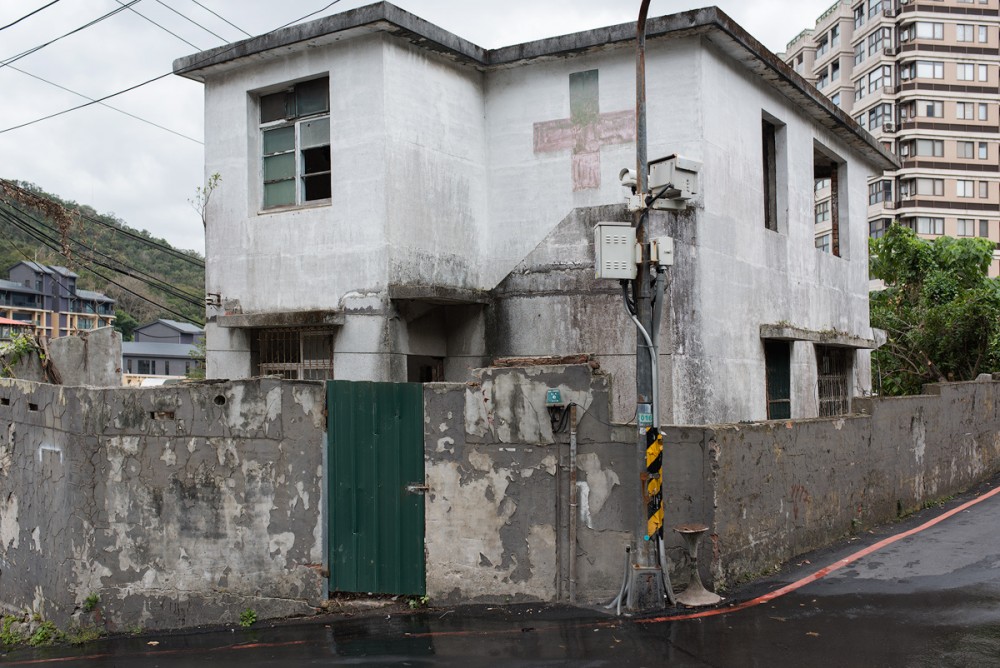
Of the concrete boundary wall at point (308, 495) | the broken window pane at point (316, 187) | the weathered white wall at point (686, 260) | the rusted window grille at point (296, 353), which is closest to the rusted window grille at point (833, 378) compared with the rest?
the weathered white wall at point (686, 260)

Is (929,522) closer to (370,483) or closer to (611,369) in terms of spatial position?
(611,369)

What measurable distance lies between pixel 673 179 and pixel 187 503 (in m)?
6.44

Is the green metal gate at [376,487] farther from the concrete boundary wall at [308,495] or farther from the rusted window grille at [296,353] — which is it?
the rusted window grille at [296,353]

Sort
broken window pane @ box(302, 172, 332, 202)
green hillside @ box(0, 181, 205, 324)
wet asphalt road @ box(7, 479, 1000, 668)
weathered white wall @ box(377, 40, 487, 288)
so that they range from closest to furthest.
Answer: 1. wet asphalt road @ box(7, 479, 1000, 668)
2. weathered white wall @ box(377, 40, 487, 288)
3. broken window pane @ box(302, 172, 332, 202)
4. green hillside @ box(0, 181, 205, 324)

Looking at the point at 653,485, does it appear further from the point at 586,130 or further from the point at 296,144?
the point at 296,144

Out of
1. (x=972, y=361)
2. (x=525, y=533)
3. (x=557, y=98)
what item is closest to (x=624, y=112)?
(x=557, y=98)

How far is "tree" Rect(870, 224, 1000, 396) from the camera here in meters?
22.7

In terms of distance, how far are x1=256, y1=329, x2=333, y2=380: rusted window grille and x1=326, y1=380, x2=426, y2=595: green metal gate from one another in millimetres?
3716

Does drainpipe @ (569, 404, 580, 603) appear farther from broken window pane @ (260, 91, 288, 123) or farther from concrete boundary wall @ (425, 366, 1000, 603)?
broken window pane @ (260, 91, 288, 123)

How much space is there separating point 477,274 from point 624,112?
135 inches

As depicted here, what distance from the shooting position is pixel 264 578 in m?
9.28

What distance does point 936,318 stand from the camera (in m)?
23.4

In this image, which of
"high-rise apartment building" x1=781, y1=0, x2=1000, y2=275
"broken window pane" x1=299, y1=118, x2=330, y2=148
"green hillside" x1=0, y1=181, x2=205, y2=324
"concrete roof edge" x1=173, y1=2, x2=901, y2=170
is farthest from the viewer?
"high-rise apartment building" x1=781, y1=0, x2=1000, y2=275

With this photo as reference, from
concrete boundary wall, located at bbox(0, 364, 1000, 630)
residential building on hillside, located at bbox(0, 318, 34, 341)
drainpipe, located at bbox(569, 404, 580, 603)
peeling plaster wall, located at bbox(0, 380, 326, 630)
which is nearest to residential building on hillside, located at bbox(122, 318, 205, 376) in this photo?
residential building on hillside, located at bbox(0, 318, 34, 341)
